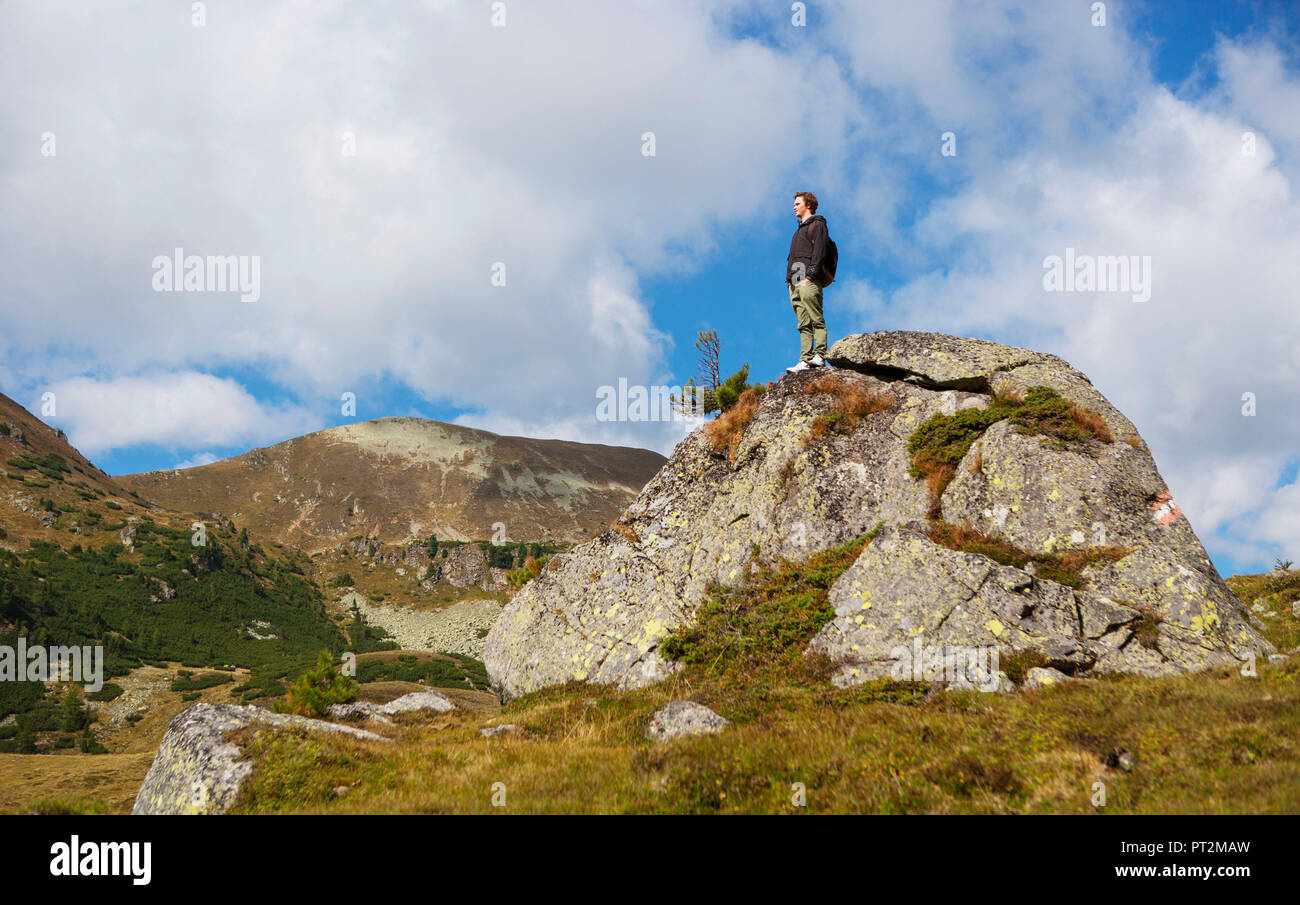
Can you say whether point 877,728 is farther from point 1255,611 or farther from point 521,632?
point 1255,611

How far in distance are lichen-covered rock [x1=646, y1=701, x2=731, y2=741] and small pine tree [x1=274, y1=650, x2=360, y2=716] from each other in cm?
1060

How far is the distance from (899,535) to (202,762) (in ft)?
46.1

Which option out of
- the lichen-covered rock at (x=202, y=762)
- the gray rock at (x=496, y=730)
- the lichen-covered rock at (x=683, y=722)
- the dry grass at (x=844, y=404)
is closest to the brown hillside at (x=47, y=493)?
the lichen-covered rock at (x=202, y=762)

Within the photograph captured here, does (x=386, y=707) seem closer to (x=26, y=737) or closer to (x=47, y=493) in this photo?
(x=26, y=737)

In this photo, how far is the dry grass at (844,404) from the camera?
2002cm

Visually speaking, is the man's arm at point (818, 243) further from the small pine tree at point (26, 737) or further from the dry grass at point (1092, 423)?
the small pine tree at point (26, 737)

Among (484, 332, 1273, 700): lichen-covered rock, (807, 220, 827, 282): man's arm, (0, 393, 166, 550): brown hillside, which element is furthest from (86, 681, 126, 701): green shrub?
(807, 220, 827, 282): man's arm

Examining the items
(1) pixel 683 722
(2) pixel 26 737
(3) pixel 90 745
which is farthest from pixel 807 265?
(2) pixel 26 737

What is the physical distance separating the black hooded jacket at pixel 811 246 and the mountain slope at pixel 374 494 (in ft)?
485

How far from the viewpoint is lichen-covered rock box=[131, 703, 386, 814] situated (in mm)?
Result: 9750

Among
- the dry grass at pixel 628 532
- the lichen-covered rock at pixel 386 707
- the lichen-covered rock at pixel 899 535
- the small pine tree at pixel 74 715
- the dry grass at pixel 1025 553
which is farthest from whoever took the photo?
the small pine tree at pixel 74 715

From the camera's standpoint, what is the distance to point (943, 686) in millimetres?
11141

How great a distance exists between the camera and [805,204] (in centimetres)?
2023

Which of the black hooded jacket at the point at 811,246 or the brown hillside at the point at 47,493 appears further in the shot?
the brown hillside at the point at 47,493
